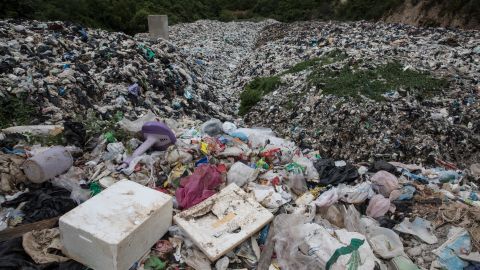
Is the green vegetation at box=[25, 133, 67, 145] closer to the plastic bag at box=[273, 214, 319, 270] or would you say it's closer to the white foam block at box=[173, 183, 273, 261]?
the white foam block at box=[173, 183, 273, 261]

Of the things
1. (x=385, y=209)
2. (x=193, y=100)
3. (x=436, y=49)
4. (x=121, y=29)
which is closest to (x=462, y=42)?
(x=436, y=49)

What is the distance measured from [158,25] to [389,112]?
27.0ft

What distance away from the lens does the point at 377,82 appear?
278 inches

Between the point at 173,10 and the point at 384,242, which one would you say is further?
the point at 173,10

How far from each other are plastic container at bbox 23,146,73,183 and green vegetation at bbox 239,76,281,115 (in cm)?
477

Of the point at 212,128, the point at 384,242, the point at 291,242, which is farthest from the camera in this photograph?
the point at 212,128

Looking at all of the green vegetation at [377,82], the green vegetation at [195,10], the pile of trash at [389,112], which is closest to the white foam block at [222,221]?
the pile of trash at [389,112]

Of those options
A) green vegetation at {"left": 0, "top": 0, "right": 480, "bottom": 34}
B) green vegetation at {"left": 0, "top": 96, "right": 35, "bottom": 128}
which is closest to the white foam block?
green vegetation at {"left": 0, "top": 96, "right": 35, "bottom": 128}

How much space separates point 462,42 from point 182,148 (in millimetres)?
9249

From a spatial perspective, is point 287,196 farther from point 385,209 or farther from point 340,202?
point 385,209

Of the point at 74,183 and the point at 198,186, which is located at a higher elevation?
the point at 198,186

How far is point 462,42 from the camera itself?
9.66 m

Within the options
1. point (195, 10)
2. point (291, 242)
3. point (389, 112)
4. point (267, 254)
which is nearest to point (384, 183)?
point (291, 242)

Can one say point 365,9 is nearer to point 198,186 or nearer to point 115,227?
point 198,186
